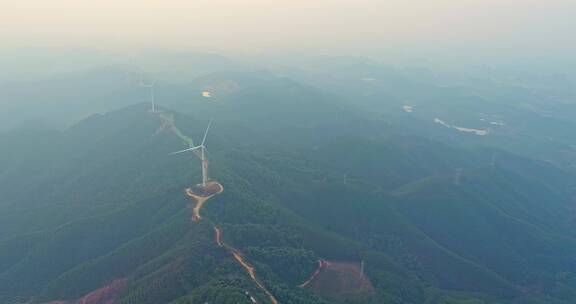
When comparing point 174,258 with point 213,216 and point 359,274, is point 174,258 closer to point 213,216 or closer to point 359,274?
point 213,216

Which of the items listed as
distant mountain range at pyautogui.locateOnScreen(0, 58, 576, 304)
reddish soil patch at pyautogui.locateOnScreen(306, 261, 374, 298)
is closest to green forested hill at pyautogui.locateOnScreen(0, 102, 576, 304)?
distant mountain range at pyautogui.locateOnScreen(0, 58, 576, 304)

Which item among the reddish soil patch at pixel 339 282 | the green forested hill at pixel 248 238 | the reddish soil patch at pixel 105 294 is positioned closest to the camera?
the reddish soil patch at pixel 105 294

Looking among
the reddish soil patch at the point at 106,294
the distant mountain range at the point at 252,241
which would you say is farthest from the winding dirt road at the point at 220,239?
the reddish soil patch at the point at 106,294

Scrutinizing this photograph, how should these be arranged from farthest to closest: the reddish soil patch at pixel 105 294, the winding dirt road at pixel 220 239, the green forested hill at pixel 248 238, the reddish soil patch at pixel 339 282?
the reddish soil patch at pixel 339 282, the green forested hill at pixel 248 238, the reddish soil patch at pixel 105 294, the winding dirt road at pixel 220 239

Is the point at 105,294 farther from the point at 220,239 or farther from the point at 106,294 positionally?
the point at 220,239

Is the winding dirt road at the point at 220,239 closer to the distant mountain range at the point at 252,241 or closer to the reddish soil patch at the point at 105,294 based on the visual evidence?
the distant mountain range at the point at 252,241

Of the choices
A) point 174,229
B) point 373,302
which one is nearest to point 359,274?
point 373,302

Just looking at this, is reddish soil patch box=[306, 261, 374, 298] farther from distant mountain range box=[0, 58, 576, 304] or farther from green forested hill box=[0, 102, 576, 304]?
green forested hill box=[0, 102, 576, 304]
